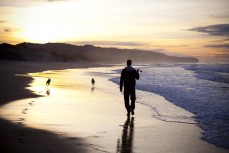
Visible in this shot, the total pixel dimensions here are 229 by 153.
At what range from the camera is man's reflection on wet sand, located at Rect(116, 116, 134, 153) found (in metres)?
6.51

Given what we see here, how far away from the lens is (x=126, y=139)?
7375mm

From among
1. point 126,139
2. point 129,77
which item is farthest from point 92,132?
point 129,77

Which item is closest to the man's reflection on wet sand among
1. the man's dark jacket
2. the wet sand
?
the wet sand

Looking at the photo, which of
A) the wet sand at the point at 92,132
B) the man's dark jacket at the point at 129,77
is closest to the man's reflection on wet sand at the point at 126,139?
the wet sand at the point at 92,132

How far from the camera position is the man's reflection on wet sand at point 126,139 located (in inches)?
256

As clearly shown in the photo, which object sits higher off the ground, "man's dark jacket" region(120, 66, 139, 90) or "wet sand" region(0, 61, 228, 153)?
"man's dark jacket" region(120, 66, 139, 90)

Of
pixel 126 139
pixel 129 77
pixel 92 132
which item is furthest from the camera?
pixel 129 77

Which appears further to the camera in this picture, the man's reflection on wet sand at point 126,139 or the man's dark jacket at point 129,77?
the man's dark jacket at point 129,77

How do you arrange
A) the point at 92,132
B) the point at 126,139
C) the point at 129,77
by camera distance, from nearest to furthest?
1. the point at 126,139
2. the point at 92,132
3. the point at 129,77

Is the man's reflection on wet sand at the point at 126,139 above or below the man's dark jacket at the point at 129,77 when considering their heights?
below

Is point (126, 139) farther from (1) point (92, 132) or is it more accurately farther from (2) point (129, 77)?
(2) point (129, 77)

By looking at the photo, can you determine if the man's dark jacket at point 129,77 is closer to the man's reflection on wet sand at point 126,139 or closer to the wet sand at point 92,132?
the wet sand at point 92,132

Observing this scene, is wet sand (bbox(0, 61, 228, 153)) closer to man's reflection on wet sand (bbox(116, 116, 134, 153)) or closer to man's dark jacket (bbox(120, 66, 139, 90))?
man's reflection on wet sand (bbox(116, 116, 134, 153))

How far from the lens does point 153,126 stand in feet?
29.6
